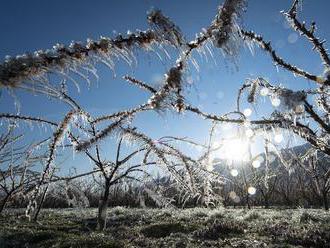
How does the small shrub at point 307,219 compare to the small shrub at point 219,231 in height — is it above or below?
above

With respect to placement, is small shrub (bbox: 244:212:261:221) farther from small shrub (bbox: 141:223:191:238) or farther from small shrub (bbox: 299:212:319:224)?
small shrub (bbox: 141:223:191:238)

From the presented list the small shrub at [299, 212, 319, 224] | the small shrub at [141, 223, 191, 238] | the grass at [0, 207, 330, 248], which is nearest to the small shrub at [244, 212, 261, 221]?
the grass at [0, 207, 330, 248]

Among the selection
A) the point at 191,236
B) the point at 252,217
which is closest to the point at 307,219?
the point at 252,217

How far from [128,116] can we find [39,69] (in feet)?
2.74

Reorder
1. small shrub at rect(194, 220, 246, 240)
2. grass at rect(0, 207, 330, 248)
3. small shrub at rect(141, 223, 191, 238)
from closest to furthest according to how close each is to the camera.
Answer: grass at rect(0, 207, 330, 248)
small shrub at rect(194, 220, 246, 240)
small shrub at rect(141, 223, 191, 238)

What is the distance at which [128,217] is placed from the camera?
19.0m

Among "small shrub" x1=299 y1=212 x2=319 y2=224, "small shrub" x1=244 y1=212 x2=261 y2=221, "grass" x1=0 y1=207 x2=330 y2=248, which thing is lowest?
"grass" x1=0 y1=207 x2=330 y2=248

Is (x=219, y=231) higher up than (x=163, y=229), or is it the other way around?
(x=163, y=229)

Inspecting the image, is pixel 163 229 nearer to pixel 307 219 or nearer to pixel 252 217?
pixel 252 217

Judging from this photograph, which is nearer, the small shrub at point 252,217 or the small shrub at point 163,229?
the small shrub at point 163,229

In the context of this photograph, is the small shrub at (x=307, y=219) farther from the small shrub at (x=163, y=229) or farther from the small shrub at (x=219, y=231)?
the small shrub at (x=163, y=229)

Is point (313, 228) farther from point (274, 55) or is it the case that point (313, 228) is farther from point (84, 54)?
point (84, 54)

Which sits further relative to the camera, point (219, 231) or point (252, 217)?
point (252, 217)

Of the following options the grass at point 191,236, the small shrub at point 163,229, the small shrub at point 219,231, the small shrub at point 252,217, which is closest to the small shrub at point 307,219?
the grass at point 191,236
